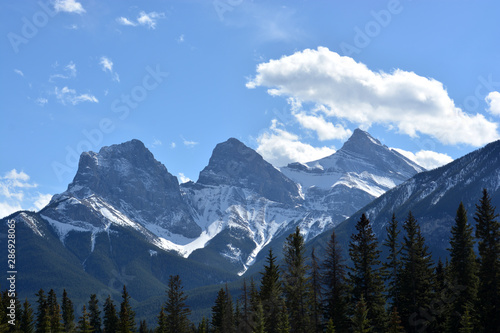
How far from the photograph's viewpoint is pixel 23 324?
322ft

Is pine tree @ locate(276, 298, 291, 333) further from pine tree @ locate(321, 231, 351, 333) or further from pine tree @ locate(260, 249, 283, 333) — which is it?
pine tree @ locate(321, 231, 351, 333)

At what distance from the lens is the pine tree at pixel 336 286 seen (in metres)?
69.6

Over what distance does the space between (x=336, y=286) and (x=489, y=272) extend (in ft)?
59.4

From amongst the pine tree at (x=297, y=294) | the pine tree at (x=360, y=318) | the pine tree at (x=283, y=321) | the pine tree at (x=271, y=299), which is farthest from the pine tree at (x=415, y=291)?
the pine tree at (x=271, y=299)

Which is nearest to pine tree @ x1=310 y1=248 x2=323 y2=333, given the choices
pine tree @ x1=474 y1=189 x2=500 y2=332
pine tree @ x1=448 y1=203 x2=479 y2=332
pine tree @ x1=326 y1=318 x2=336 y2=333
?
pine tree @ x1=326 y1=318 x2=336 y2=333

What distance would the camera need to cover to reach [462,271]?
7494 centimetres

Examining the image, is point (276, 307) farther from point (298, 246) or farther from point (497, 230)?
point (497, 230)

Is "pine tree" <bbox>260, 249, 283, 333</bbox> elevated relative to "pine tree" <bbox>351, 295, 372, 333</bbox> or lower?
elevated

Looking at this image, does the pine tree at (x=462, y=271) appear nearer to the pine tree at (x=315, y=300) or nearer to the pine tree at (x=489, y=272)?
the pine tree at (x=489, y=272)

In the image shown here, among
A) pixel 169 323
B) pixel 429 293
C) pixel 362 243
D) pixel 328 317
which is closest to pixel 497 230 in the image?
pixel 429 293

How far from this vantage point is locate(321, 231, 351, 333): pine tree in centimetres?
6962

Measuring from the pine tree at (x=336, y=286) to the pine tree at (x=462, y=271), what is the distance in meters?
12.2

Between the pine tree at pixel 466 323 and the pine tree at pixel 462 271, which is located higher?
the pine tree at pixel 462 271

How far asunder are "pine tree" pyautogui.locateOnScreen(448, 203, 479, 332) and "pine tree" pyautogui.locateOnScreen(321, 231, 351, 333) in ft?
40.2
